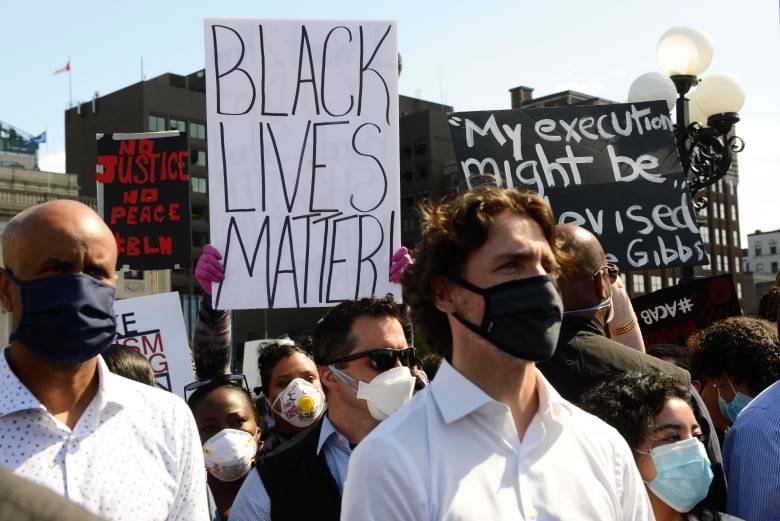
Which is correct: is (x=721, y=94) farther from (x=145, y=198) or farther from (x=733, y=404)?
(x=145, y=198)

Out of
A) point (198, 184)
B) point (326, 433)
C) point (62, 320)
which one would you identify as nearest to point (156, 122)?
point (198, 184)

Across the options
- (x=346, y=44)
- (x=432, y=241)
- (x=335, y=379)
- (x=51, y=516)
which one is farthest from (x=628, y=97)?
(x=51, y=516)

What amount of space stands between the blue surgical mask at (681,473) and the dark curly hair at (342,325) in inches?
44.0

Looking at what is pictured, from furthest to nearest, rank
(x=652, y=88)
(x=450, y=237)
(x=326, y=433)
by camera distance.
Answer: (x=652, y=88) → (x=326, y=433) → (x=450, y=237)

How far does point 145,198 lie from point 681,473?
489 cm

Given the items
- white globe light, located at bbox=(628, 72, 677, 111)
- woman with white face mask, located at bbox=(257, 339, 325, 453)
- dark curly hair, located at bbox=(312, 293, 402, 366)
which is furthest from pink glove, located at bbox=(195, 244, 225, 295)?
white globe light, located at bbox=(628, 72, 677, 111)

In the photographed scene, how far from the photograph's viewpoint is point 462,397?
6.36ft

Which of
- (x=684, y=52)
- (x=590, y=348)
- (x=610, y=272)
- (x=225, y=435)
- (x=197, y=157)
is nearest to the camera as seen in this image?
(x=590, y=348)

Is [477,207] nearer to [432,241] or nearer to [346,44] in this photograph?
[432,241]

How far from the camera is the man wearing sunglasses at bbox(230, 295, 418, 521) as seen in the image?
2.87m

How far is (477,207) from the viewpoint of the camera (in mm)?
2119

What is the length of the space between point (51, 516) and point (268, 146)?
13.9 feet

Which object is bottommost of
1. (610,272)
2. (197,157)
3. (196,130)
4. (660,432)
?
(660,432)

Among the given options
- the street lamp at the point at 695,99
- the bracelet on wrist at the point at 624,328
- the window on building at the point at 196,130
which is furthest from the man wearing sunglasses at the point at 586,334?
the window on building at the point at 196,130
